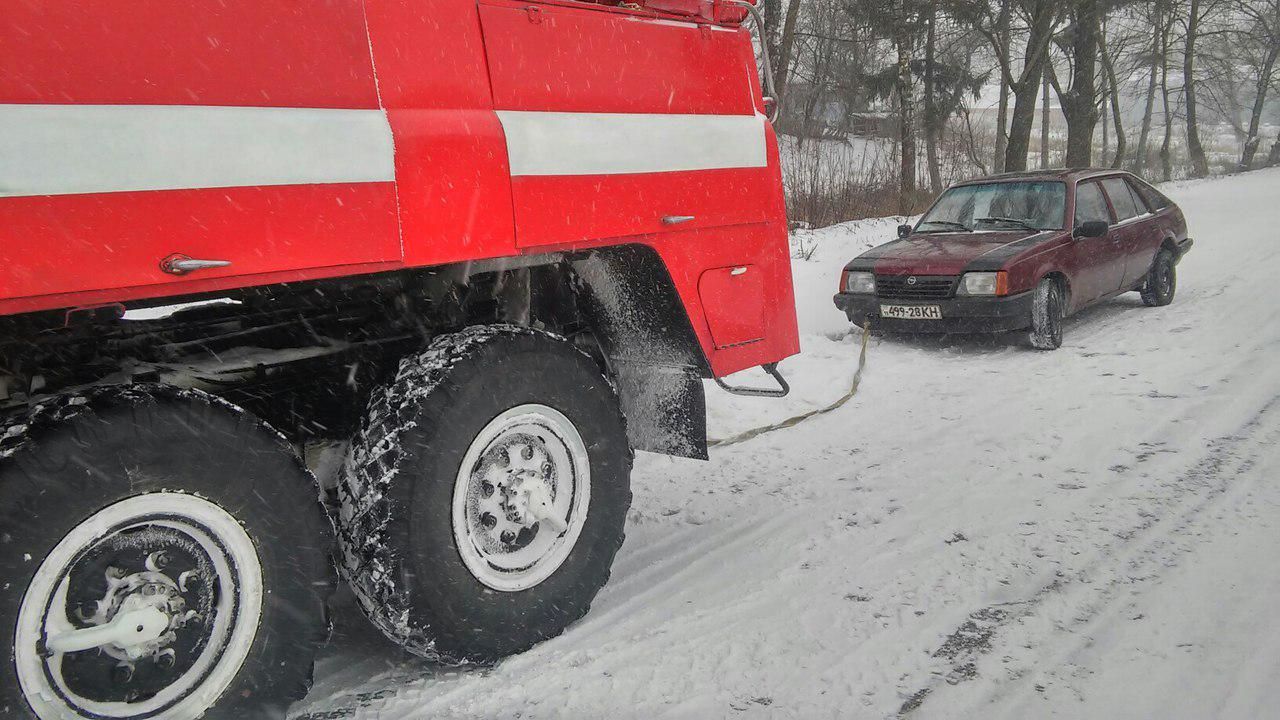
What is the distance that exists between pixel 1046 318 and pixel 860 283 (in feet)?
5.09

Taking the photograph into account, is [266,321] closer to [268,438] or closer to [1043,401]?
[268,438]

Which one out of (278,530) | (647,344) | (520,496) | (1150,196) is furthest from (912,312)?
(278,530)

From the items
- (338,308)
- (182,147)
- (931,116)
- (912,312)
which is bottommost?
(912,312)

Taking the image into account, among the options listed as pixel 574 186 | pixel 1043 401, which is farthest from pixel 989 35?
pixel 574 186

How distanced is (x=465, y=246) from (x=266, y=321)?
0.89m

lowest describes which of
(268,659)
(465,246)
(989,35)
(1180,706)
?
(1180,706)

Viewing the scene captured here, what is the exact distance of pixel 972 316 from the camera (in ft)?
22.9

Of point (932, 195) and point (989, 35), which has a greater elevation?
point (989, 35)

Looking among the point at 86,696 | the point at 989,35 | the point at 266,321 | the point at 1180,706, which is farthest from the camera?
the point at 989,35

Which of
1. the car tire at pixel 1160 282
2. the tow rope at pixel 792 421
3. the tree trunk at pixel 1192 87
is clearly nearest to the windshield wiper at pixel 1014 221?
the car tire at pixel 1160 282

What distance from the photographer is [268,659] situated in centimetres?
217

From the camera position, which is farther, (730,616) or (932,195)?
(932,195)

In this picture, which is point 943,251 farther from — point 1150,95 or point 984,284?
point 1150,95

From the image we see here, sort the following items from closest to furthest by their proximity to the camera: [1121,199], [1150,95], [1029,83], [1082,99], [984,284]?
[984,284]
[1121,199]
[1029,83]
[1082,99]
[1150,95]
